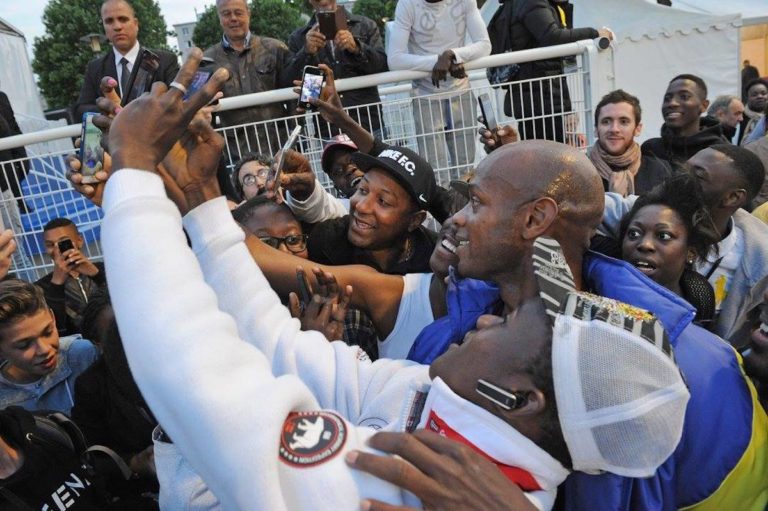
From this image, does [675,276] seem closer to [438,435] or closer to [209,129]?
[438,435]

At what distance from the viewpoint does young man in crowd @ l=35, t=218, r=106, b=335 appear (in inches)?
154

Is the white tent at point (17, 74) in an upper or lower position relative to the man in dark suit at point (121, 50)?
upper

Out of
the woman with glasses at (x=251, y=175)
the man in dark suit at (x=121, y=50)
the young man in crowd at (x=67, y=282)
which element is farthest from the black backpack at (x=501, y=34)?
the young man in crowd at (x=67, y=282)

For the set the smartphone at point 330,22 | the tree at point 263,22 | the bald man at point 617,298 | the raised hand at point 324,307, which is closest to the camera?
the bald man at point 617,298

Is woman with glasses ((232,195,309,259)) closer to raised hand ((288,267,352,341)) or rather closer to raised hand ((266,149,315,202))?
raised hand ((266,149,315,202))

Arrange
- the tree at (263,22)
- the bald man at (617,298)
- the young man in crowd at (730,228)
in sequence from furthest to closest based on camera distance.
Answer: the tree at (263,22) < the young man in crowd at (730,228) < the bald man at (617,298)

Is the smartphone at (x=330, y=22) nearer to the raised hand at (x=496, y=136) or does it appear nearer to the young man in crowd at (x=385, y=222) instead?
the raised hand at (x=496, y=136)

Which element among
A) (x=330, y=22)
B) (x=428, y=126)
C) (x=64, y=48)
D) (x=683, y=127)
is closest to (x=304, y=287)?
(x=428, y=126)

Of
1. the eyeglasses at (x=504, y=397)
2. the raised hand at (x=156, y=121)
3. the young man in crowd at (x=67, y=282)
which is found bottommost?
the young man in crowd at (x=67, y=282)

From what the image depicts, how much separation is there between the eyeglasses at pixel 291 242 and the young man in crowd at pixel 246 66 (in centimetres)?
198

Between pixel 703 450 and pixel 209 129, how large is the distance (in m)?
1.38

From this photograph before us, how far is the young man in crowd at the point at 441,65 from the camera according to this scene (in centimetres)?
462

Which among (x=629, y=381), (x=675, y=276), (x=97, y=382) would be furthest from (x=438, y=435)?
(x=97, y=382)

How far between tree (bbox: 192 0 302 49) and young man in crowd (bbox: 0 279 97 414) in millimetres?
36160
